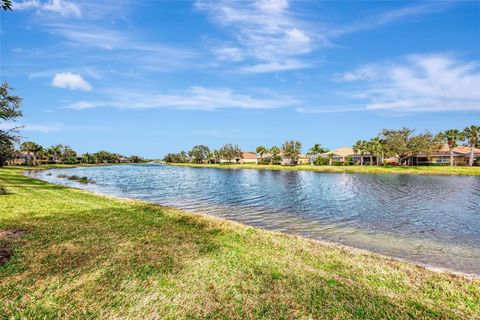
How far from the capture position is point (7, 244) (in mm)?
8695

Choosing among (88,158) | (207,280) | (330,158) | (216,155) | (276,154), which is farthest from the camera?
(88,158)

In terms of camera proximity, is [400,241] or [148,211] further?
[148,211]

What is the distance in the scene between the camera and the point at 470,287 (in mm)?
6738

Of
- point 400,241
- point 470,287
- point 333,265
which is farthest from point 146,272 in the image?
point 400,241

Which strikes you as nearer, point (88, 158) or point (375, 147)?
point (375, 147)

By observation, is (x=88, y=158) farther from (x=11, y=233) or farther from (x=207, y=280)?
(x=207, y=280)

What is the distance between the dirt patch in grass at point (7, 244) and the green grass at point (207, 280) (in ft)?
0.53

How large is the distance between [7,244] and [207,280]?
698cm

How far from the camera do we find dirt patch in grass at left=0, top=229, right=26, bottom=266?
767 cm

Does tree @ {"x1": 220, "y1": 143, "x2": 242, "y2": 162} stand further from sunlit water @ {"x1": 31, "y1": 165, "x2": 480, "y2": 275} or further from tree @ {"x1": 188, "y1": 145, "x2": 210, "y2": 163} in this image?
sunlit water @ {"x1": 31, "y1": 165, "x2": 480, "y2": 275}

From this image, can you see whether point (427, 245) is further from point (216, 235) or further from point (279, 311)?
point (279, 311)

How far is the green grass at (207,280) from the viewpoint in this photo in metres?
5.44

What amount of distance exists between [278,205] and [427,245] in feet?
40.4

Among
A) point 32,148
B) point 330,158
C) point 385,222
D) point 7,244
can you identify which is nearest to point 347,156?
point 330,158
